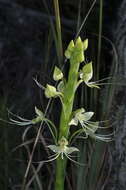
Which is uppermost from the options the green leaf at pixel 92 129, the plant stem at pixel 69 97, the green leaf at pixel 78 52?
the green leaf at pixel 78 52

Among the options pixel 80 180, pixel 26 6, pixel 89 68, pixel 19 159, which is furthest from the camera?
pixel 26 6

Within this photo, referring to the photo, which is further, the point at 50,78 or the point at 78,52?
the point at 50,78

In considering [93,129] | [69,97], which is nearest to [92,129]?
[93,129]

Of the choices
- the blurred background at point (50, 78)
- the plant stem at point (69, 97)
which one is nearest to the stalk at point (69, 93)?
the plant stem at point (69, 97)

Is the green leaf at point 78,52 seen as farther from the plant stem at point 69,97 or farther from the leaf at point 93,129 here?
the leaf at point 93,129

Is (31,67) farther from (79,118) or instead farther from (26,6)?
(79,118)

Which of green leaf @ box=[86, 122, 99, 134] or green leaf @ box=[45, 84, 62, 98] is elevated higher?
green leaf @ box=[45, 84, 62, 98]

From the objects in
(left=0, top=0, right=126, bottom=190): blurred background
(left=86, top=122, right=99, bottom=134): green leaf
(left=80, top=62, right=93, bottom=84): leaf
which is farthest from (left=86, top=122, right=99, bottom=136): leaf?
(left=0, top=0, right=126, bottom=190): blurred background

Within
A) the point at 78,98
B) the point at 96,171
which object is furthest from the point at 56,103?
the point at 96,171

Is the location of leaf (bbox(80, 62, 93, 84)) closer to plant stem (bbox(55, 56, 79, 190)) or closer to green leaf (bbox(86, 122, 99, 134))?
plant stem (bbox(55, 56, 79, 190))

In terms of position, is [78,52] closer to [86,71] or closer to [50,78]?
[86,71]

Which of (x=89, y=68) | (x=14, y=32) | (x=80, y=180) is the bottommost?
(x=80, y=180)
